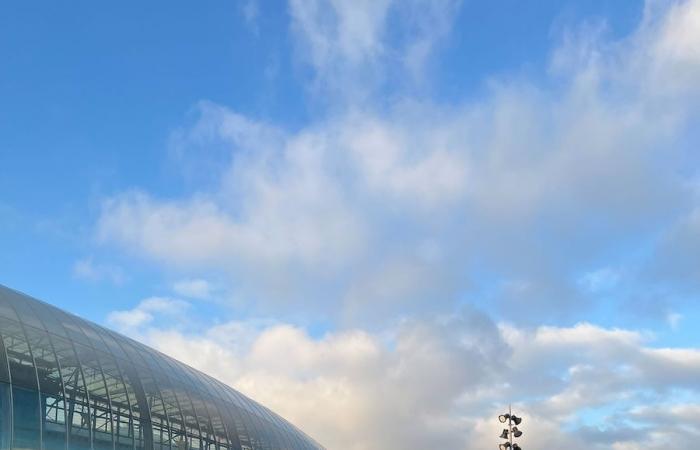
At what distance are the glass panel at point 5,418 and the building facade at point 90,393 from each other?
0.04m

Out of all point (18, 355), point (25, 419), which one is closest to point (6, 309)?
point (18, 355)

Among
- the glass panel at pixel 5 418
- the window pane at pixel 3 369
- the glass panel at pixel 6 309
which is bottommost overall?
A: the glass panel at pixel 5 418

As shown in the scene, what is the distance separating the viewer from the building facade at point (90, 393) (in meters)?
27.4

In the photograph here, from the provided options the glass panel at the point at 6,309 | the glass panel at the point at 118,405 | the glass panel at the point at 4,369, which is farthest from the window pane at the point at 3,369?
the glass panel at the point at 118,405

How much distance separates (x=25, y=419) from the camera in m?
26.9

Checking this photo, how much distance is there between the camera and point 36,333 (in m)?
31.4

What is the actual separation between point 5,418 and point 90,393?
6.42 meters

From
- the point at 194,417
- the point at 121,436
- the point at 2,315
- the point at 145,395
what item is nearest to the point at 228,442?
the point at 194,417

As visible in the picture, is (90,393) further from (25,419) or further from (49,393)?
(25,419)

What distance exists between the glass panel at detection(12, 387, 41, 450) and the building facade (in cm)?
4

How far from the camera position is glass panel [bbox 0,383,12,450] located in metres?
25.5

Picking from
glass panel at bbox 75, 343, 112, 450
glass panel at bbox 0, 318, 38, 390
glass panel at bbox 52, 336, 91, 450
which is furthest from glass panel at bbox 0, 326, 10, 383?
glass panel at bbox 75, 343, 112, 450

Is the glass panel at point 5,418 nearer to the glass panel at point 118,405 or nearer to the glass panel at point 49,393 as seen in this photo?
the glass panel at point 49,393

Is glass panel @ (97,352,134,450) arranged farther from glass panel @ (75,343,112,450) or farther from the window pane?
the window pane
